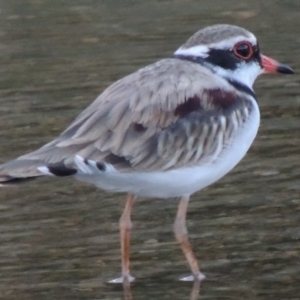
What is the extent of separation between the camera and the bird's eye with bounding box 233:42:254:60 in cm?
819

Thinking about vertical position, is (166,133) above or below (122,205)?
above

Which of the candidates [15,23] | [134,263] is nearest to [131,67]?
[15,23]

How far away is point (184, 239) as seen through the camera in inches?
316

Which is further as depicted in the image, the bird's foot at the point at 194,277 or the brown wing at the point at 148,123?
the bird's foot at the point at 194,277

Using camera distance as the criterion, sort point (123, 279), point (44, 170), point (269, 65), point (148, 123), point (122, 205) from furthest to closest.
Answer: point (122, 205) → point (269, 65) → point (123, 279) → point (148, 123) → point (44, 170)

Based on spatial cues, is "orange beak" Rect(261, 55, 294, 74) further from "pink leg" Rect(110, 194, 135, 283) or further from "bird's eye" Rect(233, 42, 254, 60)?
"pink leg" Rect(110, 194, 135, 283)

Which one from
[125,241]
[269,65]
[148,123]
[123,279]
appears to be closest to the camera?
[148,123]

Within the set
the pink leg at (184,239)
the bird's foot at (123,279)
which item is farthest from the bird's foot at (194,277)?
the bird's foot at (123,279)

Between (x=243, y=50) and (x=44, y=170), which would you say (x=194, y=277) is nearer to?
(x=44, y=170)

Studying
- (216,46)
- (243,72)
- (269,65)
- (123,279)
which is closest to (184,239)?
(123,279)

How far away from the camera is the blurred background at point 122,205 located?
7695mm

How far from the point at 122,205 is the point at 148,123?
1690 millimetres

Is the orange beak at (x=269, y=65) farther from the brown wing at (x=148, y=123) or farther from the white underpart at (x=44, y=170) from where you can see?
the white underpart at (x=44, y=170)

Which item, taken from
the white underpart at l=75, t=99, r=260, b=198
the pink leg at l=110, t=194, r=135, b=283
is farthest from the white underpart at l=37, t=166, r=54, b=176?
the pink leg at l=110, t=194, r=135, b=283
